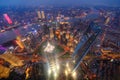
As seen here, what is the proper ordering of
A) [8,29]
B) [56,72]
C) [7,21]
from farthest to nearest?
[7,21], [8,29], [56,72]

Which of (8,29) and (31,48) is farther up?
(31,48)

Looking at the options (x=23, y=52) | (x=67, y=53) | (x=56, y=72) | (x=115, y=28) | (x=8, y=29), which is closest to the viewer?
(x=56, y=72)

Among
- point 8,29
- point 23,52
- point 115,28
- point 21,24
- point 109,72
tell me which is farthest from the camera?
point 21,24

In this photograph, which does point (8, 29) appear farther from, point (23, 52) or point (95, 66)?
point (95, 66)

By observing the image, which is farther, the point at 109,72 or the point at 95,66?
the point at 95,66

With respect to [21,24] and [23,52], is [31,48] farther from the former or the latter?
[21,24]

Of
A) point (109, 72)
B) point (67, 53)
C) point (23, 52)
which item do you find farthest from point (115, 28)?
point (109, 72)

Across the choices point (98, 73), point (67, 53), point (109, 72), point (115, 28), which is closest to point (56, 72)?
point (98, 73)

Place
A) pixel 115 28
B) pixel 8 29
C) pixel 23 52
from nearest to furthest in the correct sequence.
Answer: pixel 23 52 → pixel 115 28 → pixel 8 29

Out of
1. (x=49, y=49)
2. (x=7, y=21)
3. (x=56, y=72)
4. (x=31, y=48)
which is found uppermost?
(x=49, y=49)
